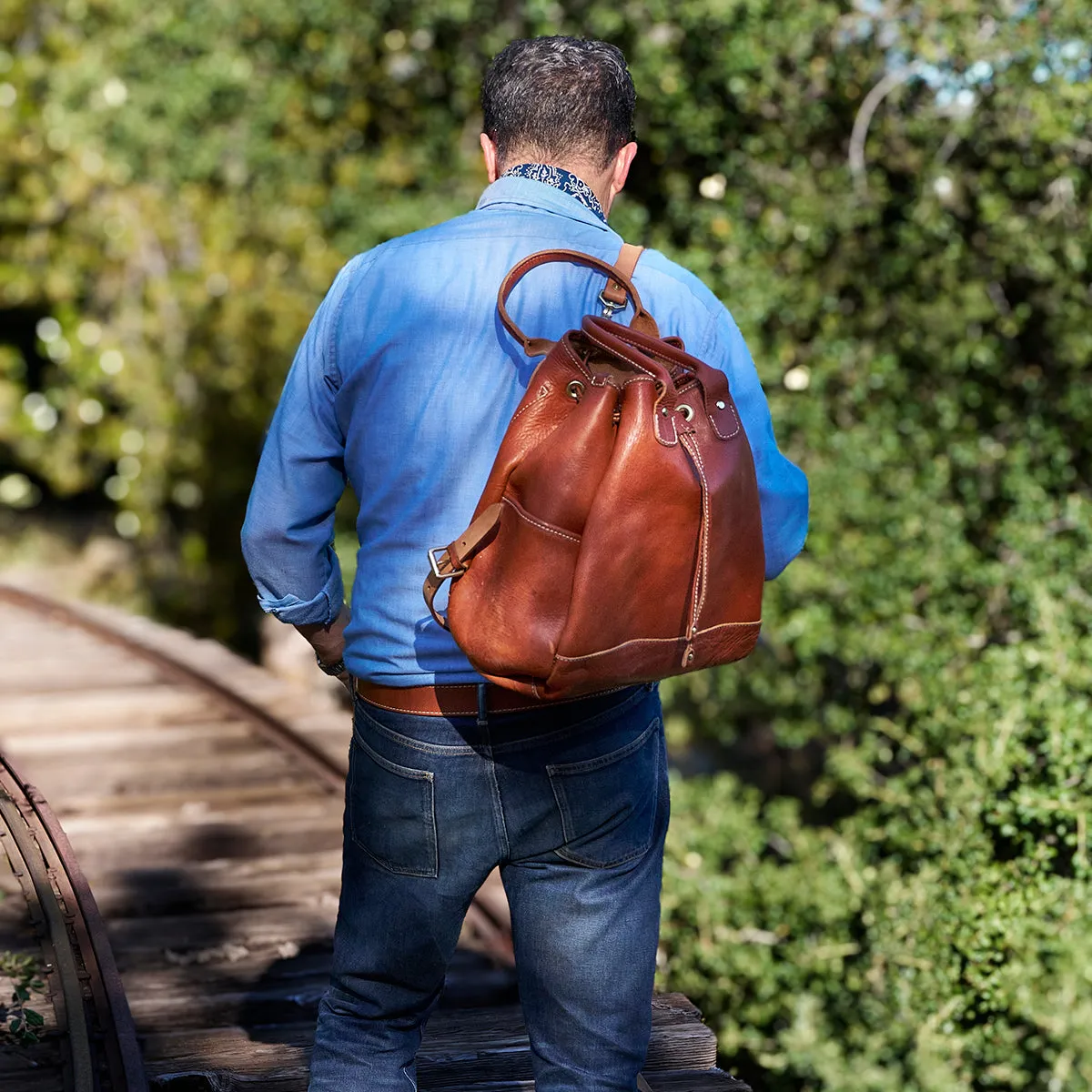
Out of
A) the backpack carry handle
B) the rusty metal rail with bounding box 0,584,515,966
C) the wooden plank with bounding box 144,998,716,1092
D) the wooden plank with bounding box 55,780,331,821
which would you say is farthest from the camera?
the wooden plank with bounding box 55,780,331,821

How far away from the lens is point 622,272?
2.17 meters

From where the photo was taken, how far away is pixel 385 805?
2260 millimetres

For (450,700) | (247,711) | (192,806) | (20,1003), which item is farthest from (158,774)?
(450,700)

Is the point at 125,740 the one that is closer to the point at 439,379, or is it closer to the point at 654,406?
the point at 439,379

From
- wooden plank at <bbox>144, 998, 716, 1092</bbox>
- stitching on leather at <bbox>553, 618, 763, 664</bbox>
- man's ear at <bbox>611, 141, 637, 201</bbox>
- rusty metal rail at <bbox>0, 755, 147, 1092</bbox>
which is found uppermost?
man's ear at <bbox>611, 141, 637, 201</bbox>

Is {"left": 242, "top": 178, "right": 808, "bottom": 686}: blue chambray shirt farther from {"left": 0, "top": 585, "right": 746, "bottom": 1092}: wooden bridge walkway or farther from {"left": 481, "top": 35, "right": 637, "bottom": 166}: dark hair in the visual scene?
{"left": 0, "top": 585, "right": 746, "bottom": 1092}: wooden bridge walkway

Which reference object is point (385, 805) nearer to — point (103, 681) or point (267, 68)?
point (103, 681)

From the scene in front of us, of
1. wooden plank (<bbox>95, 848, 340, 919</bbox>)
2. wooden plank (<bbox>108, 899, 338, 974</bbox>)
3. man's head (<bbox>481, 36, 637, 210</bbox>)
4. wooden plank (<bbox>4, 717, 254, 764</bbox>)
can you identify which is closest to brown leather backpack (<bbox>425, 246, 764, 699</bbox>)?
man's head (<bbox>481, 36, 637, 210</bbox>)

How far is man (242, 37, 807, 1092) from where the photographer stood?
86.0 inches

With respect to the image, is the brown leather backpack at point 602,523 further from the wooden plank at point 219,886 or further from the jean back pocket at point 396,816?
the wooden plank at point 219,886

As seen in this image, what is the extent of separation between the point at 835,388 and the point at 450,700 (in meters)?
6.26

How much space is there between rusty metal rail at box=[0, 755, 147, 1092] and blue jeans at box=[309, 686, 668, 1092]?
0.99 m

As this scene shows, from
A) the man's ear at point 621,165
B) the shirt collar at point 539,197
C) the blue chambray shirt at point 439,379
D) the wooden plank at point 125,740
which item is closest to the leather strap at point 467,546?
the blue chambray shirt at point 439,379

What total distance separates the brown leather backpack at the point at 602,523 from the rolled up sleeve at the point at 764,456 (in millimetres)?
169
